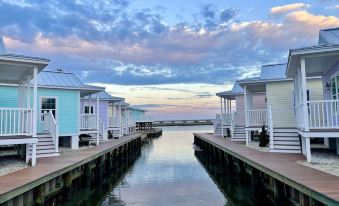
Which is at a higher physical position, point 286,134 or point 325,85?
point 325,85

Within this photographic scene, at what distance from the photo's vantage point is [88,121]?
73.0 feet

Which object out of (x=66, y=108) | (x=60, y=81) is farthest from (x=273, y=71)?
(x=60, y=81)

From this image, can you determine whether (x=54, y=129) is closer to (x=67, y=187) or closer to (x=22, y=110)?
(x=22, y=110)

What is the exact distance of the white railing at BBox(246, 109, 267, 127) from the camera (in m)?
20.3

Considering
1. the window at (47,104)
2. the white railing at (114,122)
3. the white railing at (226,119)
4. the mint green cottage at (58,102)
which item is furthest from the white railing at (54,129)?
the white railing at (226,119)

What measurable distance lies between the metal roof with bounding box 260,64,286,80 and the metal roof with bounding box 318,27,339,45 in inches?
198

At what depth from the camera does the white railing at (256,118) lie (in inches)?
797

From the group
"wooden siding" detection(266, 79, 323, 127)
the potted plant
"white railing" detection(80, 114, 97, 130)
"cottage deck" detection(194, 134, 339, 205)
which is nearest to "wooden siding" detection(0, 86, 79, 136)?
"white railing" detection(80, 114, 97, 130)

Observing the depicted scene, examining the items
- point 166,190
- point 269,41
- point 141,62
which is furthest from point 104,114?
point 166,190

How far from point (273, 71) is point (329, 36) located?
22.4 ft

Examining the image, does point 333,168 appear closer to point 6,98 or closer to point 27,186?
point 27,186

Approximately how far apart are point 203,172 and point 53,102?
1007 cm

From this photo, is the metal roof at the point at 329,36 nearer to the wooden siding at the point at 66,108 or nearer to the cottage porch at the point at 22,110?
the cottage porch at the point at 22,110

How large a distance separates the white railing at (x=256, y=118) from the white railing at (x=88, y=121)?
1010 cm
